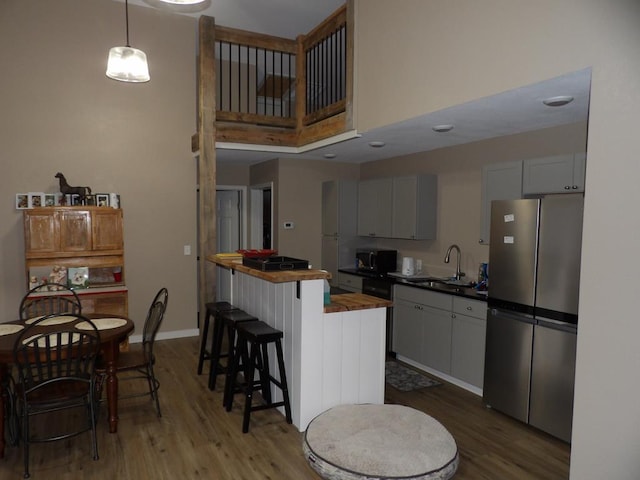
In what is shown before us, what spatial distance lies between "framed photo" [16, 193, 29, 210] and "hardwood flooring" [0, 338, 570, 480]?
2.57 meters

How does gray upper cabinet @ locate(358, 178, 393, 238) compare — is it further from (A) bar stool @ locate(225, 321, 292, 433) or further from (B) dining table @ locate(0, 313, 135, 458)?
(B) dining table @ locate(0, 313, 135, 458)

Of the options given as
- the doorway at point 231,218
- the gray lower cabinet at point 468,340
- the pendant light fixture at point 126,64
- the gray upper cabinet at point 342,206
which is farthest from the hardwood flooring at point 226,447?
the doorway at point 231,218

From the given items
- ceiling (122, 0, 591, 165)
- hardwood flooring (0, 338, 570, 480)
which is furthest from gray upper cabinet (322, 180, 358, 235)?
hardwood flooring (0, 338, 570, 480)

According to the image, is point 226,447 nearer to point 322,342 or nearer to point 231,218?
point 322,342

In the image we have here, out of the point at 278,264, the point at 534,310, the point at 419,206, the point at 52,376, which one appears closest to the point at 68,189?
the point at 52,376

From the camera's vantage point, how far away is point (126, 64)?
11.3 feet

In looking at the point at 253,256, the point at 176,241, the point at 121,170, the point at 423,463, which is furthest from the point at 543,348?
the point at 121,170

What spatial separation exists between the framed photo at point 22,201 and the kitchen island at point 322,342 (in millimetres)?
2890

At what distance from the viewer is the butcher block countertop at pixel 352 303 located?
3362mm

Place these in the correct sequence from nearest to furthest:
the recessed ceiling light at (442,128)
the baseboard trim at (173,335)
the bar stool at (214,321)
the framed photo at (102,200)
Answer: the recessed ceiling light at (442,128) → the bar stool at (214,321) → the framed photo at (102,200) → the baseboard trim at (173,335)

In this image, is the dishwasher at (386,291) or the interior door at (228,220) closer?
the dishwasher at (386,291)

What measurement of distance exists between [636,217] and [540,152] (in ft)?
7.00

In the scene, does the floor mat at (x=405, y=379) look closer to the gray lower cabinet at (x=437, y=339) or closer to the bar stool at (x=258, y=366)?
the gray lower cabinet at (x=437, y=339)

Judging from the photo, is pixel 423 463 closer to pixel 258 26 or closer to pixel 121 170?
pixel 121 170
